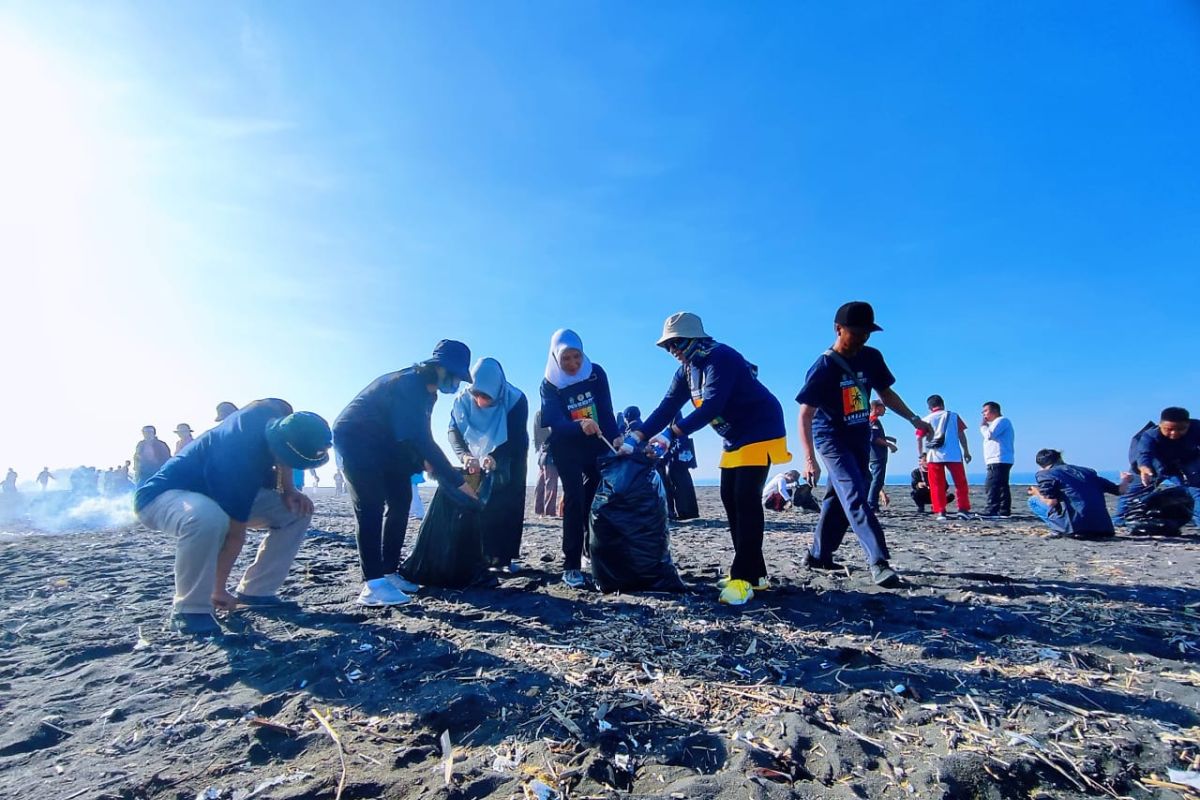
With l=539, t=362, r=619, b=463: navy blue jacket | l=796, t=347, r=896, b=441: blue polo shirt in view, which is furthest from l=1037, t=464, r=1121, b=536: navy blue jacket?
l=539, t=362, r=619, b=463: navy blue jacket

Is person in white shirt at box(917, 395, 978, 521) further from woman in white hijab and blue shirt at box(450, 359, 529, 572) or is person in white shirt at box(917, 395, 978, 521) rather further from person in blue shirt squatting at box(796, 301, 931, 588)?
woman in white hijab and blue shirt at box(450, 359, 529, 572)

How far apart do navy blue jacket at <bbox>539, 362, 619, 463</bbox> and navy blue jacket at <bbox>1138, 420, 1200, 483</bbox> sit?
634 cm

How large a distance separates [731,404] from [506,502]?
75.8 inches

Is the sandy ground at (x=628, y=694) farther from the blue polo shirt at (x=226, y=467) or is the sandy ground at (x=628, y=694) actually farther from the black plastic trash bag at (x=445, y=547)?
the blue polo shirt at (x=226, y=467)

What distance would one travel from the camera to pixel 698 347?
146 inches

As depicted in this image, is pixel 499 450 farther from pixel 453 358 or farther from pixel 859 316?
pixel 859 316

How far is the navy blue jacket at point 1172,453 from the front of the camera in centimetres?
611

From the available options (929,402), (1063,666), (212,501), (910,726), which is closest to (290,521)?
(212,501)

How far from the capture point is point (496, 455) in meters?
4.42

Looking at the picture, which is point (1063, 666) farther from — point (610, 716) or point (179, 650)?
point (179, 650)

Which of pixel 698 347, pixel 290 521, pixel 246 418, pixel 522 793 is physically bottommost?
pixel 522 793

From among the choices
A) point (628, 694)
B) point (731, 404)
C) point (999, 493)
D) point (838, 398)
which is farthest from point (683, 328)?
point (999, 493)

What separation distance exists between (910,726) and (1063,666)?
0.96 meters

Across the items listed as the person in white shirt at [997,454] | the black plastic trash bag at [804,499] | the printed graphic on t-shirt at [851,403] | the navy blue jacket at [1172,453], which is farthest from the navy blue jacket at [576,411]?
the person in white shirt at [997,454]
